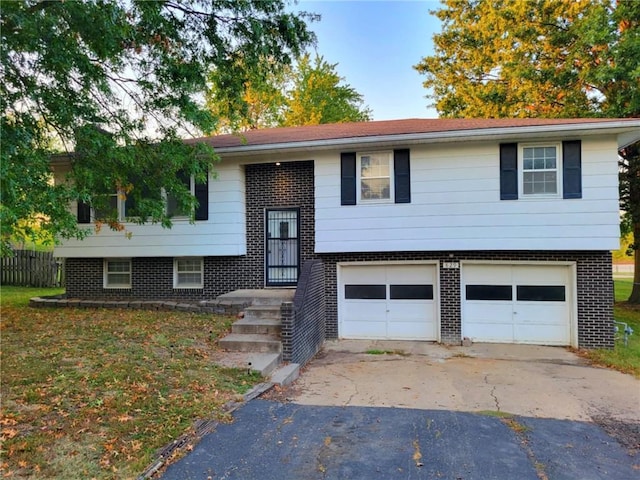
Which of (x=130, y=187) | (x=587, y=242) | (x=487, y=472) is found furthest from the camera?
(x=587, y=242)

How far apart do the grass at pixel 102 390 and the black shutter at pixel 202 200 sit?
312cm

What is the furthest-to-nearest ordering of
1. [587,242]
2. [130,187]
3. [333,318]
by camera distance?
[333,318] < [587,242] < [130,187]

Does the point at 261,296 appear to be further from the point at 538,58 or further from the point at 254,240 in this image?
the point at 538,58

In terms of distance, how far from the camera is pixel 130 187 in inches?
281

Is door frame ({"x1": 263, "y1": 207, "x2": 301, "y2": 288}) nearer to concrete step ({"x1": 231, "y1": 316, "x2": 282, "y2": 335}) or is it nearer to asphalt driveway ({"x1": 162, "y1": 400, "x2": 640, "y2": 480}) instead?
concrete step ({"x1": 231, "y1": 316, "x2": 282, "y2": 335})

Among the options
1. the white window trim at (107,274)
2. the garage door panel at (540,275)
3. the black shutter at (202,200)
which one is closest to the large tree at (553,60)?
the garage door panel at (540,275)

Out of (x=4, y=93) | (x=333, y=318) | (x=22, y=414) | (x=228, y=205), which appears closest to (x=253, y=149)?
(x=228, y=205)

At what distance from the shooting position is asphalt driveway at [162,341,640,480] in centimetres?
377

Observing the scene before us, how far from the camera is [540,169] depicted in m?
9.56

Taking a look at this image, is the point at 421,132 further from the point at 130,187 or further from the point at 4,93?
the point at 4,93

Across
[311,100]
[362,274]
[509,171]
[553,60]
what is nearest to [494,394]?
[362,274]

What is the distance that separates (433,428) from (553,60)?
51.5ft

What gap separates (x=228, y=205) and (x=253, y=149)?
1646mm

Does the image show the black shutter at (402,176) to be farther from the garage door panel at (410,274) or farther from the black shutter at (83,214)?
the black shutter at (83,214)
